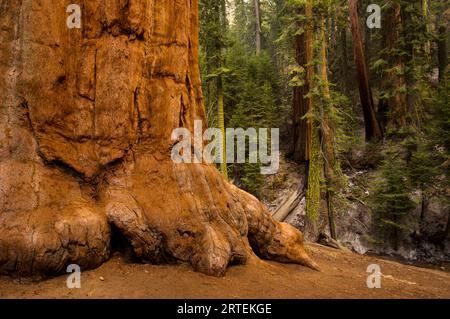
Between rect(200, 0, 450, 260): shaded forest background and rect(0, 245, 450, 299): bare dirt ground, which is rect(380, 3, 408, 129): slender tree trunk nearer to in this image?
rect(200, 0, 450, 260): shaded forest background

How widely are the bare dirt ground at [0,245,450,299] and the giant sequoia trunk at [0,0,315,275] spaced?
0.21 metres

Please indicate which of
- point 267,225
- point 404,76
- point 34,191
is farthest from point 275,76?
point 34,191

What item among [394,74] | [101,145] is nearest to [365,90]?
[394,74]

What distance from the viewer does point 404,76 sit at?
15.4 metres

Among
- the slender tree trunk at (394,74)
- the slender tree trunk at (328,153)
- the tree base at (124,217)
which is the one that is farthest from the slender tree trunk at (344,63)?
the tree base at (124,217)

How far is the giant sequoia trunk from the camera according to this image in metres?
4.78

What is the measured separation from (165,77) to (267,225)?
12.4 ft

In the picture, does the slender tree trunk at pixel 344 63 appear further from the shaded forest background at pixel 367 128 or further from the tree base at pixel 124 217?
the tree base at pixel 124 217

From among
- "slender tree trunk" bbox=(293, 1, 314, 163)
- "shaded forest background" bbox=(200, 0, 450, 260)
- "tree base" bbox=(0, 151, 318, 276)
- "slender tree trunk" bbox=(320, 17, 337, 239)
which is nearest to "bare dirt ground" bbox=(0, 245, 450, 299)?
"tree base" bbox=(0, 151, 318, 276)

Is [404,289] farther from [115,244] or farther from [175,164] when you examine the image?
[115,244]

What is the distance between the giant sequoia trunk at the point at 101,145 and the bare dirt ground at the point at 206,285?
209 mm

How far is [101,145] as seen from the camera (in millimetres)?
5773
